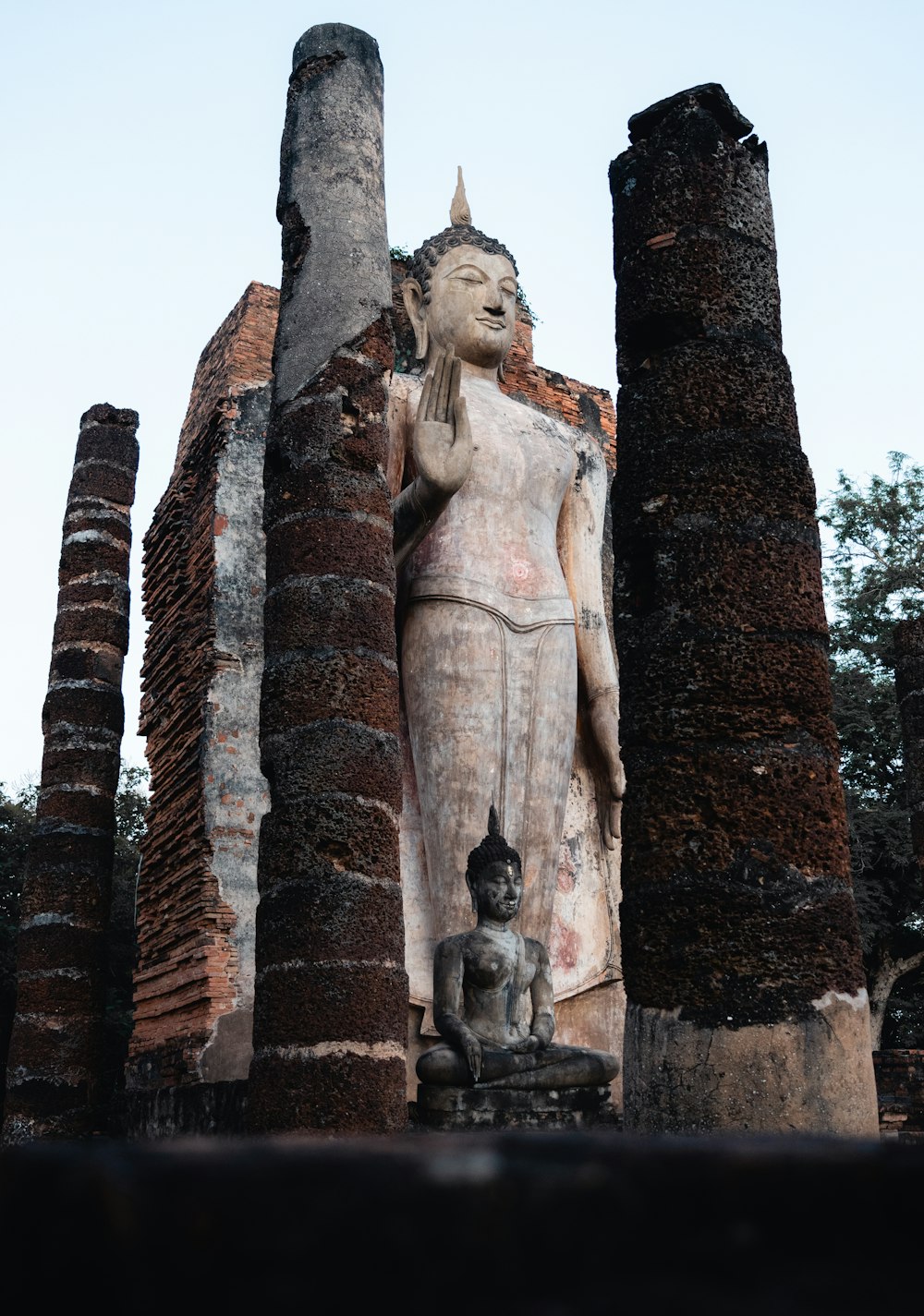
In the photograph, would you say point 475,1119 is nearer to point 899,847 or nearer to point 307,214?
point 307,214

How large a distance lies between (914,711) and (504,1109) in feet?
23.9

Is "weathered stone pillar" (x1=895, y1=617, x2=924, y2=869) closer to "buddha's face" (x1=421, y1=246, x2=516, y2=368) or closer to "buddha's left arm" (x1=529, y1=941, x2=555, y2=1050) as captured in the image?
"buddha's face" (x1=421, y1=246, x2=516, y2=368)

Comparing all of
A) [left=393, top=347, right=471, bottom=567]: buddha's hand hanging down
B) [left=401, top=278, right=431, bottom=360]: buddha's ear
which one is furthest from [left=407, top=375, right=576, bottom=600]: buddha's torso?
[left=393, top=347, right=471, bottom=567]: buddha's hand hanging down

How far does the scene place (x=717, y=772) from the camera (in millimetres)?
4320

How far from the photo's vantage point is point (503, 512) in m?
8.76

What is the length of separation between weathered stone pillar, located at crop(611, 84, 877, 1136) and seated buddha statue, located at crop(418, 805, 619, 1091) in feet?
8.29

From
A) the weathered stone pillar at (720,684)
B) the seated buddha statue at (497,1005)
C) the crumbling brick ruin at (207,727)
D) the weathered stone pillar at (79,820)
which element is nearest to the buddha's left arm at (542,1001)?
the seated buddha statue at (497,1005)

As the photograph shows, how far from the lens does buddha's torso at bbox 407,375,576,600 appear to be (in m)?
8.60

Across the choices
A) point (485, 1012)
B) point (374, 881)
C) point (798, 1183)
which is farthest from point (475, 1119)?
point (798, 1183)

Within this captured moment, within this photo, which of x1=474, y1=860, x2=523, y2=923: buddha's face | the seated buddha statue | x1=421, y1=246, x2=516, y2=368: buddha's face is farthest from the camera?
x1=421, y1=246, x2=516, y2=368: buddha's face

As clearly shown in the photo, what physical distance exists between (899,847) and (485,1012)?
41.6ft

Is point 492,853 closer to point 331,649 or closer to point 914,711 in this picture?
point 331,649

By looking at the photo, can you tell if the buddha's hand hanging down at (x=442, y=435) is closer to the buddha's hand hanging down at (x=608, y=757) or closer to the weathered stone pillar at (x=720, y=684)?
the buddha's hand hanging down at (x=608, y=757)

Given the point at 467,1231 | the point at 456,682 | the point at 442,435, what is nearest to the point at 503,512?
the point at 442,435
